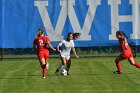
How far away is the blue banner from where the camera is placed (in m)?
36.4

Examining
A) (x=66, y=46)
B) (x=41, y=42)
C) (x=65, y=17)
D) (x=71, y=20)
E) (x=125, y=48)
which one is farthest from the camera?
(x=65, y=17)

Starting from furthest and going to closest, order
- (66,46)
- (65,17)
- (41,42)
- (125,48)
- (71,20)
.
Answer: (65,17), (71,20), (125,48), (66,46), (41,42)

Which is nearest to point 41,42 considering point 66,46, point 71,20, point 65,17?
point 66,46

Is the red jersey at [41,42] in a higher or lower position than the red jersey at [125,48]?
higher

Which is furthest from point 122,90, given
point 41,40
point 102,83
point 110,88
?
point 41,40

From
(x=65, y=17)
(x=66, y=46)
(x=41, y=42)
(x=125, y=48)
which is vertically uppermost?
(x=65, y=17)

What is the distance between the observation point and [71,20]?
37.0m

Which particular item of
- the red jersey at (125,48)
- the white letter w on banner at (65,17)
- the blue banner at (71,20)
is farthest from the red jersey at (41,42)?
the white letter w on banner at (65,17)

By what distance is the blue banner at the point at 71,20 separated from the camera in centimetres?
3644

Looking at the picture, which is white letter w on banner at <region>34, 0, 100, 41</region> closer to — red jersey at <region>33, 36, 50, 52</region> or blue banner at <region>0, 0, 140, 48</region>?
blue banner at <region>0, 0, 140, 48</region>

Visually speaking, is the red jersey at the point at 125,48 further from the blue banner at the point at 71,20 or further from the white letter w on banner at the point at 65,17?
the white letter w on banner at the point at 65,17

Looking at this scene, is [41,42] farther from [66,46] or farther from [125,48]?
[125,48]

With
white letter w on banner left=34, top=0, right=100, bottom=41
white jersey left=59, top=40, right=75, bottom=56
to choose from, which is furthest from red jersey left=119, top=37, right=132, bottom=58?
white letter w on banner left=34, top=0, right=100, bottom=41

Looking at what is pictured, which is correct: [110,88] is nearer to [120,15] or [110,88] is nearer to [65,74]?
[65,74]
